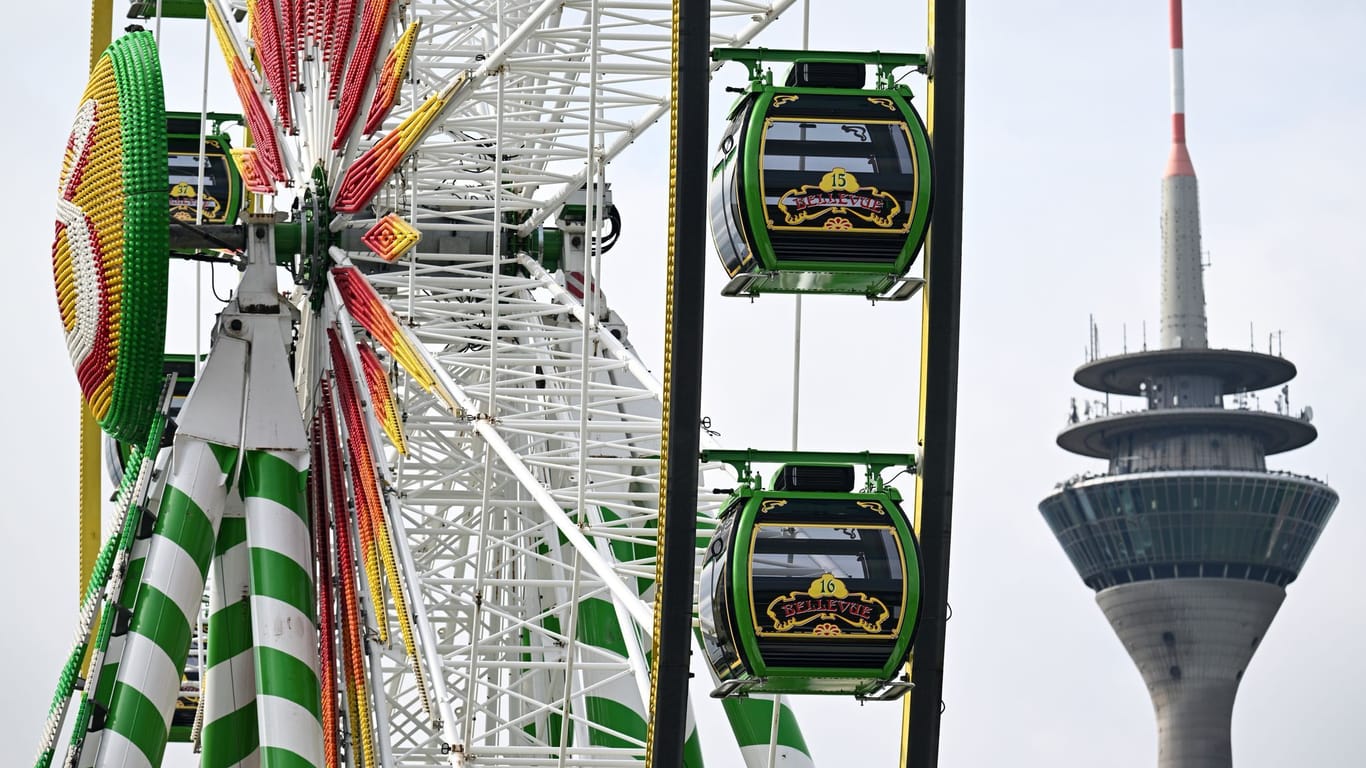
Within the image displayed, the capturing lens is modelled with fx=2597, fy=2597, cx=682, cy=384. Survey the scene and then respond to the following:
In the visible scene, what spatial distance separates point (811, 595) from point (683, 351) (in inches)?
67.1

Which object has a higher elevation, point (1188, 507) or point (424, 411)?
Result: point (424, 411)

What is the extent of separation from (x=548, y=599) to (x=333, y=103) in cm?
631

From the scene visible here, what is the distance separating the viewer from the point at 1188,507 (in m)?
175

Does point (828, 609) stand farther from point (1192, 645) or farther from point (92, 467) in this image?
point (1192, 645)

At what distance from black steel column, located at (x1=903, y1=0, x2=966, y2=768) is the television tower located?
507 ft

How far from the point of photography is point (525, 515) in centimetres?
2748

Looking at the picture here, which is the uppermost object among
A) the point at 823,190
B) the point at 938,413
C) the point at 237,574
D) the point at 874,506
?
A: the point at 823,190

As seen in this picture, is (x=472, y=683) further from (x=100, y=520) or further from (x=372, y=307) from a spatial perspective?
(x=100, y=520)

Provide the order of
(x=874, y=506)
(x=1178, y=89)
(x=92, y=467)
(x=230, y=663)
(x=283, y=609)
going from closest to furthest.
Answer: (x=874, y=506) → (x=283, y=609) → (x=230, y=663) → (x=92, y=467) → (x=1178, y=89)

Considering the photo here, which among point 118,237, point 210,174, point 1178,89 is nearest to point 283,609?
A: point 118,237

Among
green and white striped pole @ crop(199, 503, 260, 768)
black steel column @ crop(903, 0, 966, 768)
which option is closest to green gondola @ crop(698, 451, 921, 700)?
black steel column @ crop(903, 0, 966, 768)

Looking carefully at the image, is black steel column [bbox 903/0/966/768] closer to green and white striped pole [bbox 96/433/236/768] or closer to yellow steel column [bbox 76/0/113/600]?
green and white striped pole [bbox 96/433/236/768]

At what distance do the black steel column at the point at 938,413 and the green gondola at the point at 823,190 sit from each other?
140 mm

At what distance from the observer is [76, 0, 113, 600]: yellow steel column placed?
26844mm
